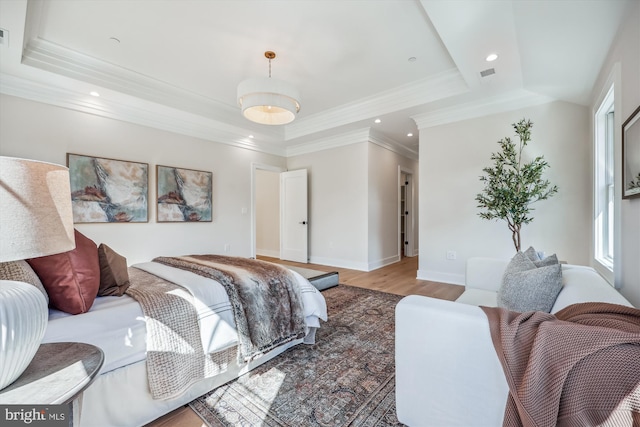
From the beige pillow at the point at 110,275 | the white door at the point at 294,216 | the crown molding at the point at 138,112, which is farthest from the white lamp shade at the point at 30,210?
the white door at the point at 294,216

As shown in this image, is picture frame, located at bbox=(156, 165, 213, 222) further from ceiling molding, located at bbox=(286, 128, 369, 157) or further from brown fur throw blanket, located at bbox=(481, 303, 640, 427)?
brown fur throw blanket, located at bbox=(481, 303, 640, 427)

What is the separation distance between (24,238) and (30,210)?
0.08 metres

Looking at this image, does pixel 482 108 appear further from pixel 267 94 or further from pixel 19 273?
pixel 19 273

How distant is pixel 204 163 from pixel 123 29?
2260 mm

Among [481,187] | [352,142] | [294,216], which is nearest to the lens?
[481,187]

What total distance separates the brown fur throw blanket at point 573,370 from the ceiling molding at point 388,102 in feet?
10.8

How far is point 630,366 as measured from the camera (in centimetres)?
75

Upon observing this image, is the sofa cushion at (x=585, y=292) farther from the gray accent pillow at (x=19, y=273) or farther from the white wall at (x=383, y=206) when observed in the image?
the white wall at (x=383, y=206)

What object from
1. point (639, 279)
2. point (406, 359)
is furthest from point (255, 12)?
point (639, 279)

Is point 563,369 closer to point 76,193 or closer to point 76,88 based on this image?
point 76,193

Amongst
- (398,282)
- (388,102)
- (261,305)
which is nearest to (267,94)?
(261,305)

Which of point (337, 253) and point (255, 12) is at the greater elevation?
point (255, 12)

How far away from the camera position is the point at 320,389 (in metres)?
1.65

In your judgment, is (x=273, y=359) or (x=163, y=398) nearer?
(x=163, y=398)
